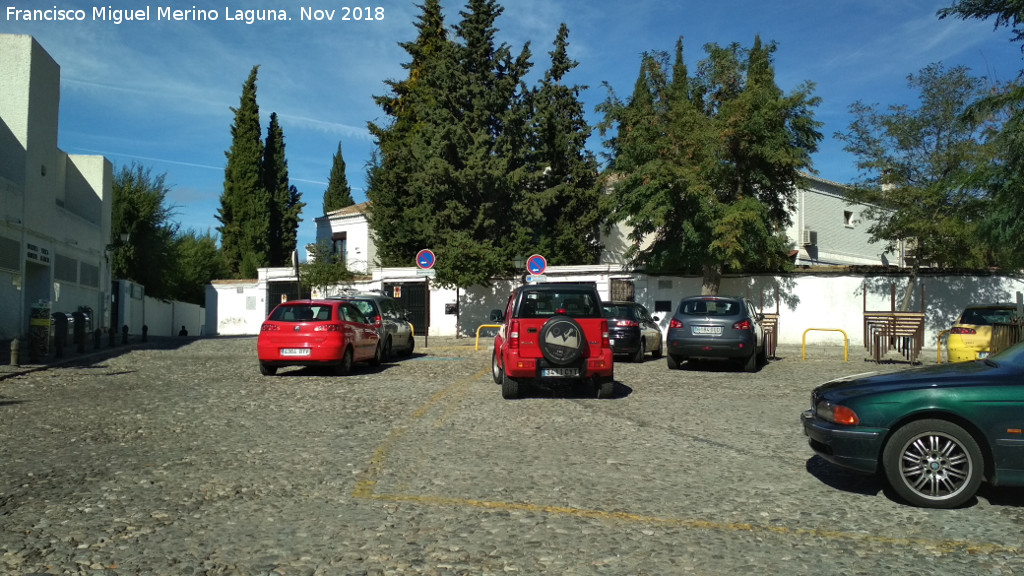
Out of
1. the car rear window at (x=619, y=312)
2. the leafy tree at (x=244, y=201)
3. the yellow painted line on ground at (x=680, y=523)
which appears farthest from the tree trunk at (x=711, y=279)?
the leafy tree at (x=244, y=201)

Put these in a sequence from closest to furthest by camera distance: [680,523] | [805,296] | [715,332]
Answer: [680,523], [715,332], [805,296]

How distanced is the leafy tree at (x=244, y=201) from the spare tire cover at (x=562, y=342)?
1562 inches

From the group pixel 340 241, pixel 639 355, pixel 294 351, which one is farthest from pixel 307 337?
pixel 340 241

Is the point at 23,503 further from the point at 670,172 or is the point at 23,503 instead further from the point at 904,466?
the point at 670,172

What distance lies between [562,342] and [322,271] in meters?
26.6

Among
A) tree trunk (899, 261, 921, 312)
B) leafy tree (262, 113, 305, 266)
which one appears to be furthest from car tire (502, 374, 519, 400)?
leafy tree (262, 113, 305, 266)

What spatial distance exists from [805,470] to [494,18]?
3275 cm

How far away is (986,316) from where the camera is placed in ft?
57.4

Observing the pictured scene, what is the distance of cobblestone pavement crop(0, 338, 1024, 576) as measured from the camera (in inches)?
189

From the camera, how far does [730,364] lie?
1950 cm

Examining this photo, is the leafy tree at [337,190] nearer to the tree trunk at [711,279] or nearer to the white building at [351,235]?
the white building at [351,235]

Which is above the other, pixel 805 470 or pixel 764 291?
pixel 764 291

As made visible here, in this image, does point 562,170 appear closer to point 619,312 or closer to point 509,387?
point 619,312

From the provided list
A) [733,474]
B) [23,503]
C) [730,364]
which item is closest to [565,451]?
[733,474]
